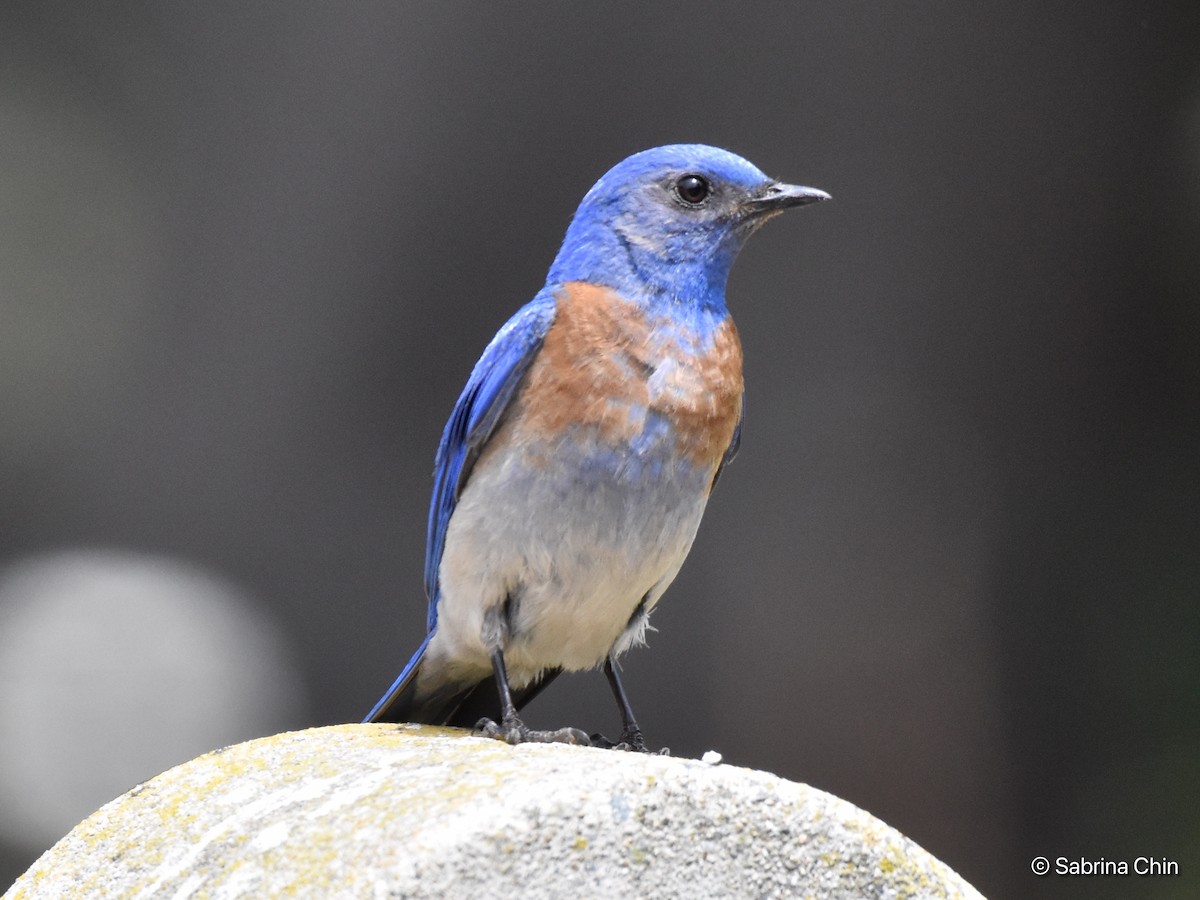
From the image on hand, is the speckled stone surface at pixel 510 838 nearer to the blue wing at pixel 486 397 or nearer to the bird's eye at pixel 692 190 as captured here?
the blue wing at pixel 486 397

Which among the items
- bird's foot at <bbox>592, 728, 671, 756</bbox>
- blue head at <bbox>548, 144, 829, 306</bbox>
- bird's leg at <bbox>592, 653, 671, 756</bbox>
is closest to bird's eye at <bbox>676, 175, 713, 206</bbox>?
blue head at <bbox>548, 144, 829, 306</bbox>

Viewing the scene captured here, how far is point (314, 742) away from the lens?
2301 mm

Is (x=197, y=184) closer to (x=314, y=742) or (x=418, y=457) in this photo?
(x=418, y=457)

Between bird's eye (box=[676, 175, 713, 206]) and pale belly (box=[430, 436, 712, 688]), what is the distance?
531 millimetres

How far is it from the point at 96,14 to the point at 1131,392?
3.38 m

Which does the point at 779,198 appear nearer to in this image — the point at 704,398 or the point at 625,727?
the point at 704,398

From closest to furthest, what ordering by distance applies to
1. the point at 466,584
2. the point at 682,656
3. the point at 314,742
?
the point at 314,742
the point at 466,584
the point at 682,656

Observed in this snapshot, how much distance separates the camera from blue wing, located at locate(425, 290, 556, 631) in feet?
8.85

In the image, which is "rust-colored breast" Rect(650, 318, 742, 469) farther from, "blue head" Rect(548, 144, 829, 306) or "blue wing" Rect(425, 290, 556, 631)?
"blue wing" Rect(425, 290, 556, 631)

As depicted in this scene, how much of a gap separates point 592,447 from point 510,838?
93 centimetres

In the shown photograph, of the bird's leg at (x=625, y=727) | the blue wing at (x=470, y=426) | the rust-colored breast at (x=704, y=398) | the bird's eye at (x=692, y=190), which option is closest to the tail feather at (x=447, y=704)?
the blue wing at (x=470, y=426)

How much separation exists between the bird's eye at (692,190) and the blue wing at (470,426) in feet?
1.04

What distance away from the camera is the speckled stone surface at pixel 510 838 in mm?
1792

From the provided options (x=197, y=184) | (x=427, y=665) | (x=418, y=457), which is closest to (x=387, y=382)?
(x=418, y=457)
